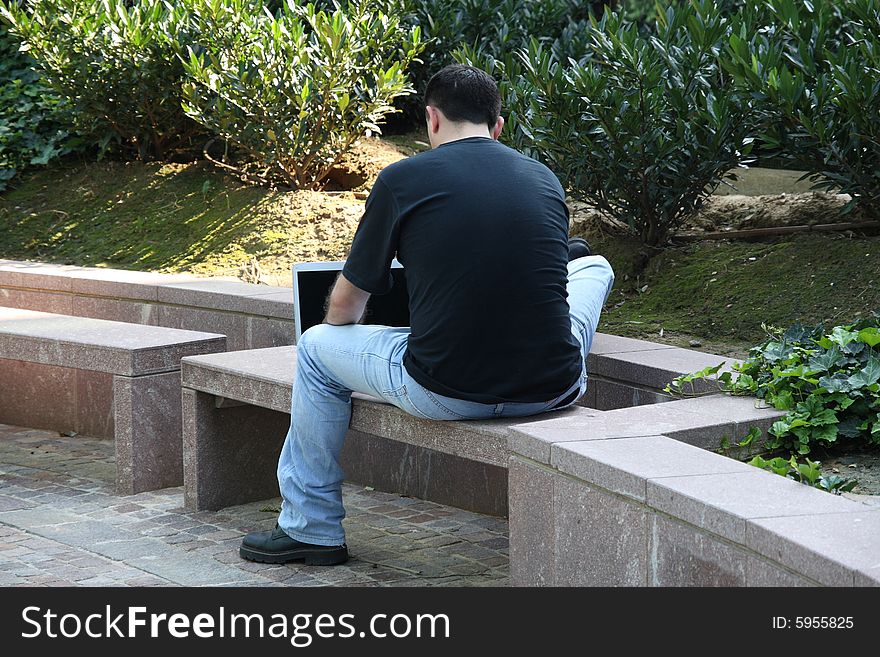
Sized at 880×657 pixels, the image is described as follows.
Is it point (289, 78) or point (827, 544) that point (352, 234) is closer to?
point (289, 78)

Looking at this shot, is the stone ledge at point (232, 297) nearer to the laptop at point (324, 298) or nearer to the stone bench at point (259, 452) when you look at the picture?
the stone bench at point (259, 452)

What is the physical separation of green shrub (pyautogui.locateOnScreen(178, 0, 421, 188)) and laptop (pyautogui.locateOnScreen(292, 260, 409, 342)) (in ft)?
12.1

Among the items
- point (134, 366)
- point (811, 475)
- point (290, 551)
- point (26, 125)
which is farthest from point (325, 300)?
point (26, 125)

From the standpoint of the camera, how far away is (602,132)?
630 cm

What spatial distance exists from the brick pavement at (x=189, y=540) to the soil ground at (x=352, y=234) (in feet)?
4.83

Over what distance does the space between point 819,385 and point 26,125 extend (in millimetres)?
8198

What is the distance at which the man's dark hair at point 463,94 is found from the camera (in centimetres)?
388

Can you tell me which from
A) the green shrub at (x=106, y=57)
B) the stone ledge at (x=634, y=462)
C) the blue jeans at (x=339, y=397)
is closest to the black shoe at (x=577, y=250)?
the blue jeans at (x=339, y=397)

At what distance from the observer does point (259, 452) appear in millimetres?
5387

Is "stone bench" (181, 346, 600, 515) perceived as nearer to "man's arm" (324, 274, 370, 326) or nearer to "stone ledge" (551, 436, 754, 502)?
"man's arm" (324, 274, 370, 326)

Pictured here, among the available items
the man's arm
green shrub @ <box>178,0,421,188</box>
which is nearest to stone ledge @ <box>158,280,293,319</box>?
green shrub @ <box>178,0,421,188</box>

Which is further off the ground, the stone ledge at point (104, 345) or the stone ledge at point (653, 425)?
the stone ledge at point (104, 345)

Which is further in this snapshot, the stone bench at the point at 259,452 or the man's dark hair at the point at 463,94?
the stone bench at the point at 259,452
